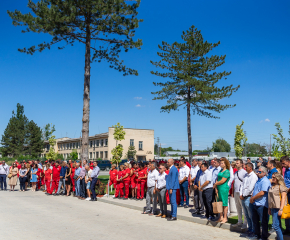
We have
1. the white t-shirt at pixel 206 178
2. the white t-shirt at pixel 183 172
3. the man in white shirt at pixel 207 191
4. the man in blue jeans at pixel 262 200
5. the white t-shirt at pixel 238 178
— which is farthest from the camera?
the white t-shirt at pixel 183 172

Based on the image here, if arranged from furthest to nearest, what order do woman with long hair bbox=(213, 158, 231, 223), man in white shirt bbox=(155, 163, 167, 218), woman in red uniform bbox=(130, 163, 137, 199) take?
woman in red uniform bbox=(130, 163, 137, 199) → man in white shirt bbox=(155, 163, 167, 218) → woman with long hair bbox=(213, 158, 231, 223)

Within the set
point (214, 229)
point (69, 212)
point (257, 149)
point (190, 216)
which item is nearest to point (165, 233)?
point (214, 229)

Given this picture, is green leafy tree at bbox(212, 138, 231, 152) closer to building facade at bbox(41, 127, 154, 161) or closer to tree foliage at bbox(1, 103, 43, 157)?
building facade at bbox(41, 127, 154, 161)

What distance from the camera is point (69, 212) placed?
11930 mm

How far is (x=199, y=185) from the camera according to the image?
423 inches

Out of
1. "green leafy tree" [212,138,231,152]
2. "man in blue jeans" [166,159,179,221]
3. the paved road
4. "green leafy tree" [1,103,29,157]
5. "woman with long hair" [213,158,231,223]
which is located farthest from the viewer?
"green leafy tree" [212,138,231,152]

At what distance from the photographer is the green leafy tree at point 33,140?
85.1m

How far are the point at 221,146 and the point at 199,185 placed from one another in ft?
370

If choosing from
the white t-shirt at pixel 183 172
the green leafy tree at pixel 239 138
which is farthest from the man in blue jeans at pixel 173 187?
the green leafy tree at pixel 239 138

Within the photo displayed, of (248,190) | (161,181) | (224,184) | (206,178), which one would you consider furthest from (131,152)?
(248,190)

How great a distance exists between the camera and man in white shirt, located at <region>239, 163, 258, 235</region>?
810 centimetres

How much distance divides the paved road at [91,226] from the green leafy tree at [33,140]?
77.1 metres

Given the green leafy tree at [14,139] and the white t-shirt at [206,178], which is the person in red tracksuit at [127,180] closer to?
the white t-shirt at [206,178]

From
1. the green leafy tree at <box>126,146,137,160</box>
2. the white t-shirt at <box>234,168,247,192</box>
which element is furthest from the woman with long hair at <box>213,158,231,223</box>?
the green leafy tree at <box>126,146,137,160</box>
